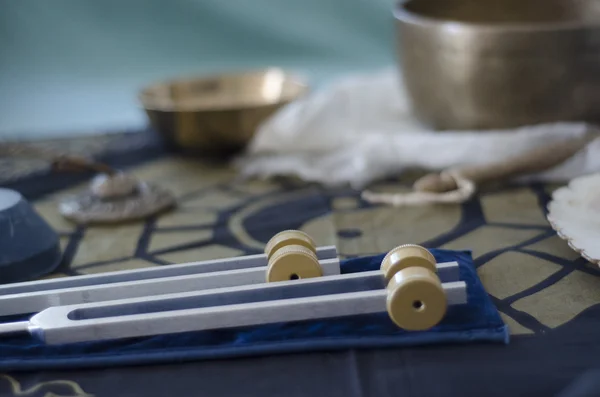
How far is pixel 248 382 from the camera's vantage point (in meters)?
0.44

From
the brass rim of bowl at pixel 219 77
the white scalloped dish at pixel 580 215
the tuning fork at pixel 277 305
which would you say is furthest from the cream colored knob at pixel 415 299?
the brass rim of bowl at pixel 219 77

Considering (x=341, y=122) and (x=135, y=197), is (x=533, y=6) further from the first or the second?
(x=135, y=197)

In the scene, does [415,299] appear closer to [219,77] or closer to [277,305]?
[277,305]

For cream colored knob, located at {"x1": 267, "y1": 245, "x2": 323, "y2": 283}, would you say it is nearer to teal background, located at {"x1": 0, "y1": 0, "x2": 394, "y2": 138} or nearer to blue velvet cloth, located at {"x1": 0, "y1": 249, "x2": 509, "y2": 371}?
blue velvet cloth, located at {"x1": 0, "y1": 249, "x2": 509, "y2": 371}

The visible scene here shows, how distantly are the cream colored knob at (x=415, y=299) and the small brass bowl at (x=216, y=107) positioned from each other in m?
0.42

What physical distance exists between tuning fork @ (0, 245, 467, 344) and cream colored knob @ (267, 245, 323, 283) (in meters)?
0.01

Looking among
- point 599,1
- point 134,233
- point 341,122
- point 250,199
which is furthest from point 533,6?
point 134,233

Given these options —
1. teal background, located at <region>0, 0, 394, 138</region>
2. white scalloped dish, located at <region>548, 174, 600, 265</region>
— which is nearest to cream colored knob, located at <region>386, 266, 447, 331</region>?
white scalloped dish, located at <region>548, 174, 600, 265</region>

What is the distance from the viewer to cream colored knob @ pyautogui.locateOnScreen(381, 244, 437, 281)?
462mm

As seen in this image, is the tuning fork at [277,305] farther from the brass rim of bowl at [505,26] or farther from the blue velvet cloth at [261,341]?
the brass rim of bowl at [505,26]

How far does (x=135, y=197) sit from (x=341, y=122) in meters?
0.27

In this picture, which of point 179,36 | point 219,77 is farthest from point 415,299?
point 179,36

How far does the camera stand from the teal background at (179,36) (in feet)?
4.79

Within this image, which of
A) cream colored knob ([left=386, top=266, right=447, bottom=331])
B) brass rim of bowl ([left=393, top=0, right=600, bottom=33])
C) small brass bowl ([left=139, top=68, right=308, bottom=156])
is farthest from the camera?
small brass bowl ([left=139, top=68, right=308, bottom=156])
